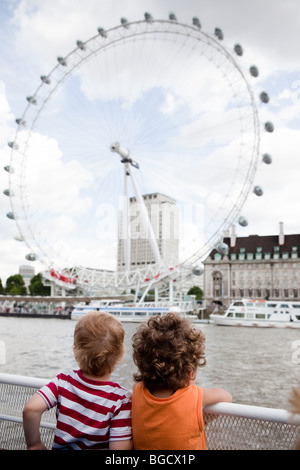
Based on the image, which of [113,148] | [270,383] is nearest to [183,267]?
[113,148]

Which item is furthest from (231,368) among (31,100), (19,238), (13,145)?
(19,238)

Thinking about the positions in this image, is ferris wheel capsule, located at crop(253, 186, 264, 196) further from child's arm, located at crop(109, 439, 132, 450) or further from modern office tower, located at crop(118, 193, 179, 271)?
child's arm, located at crop(109, 439, 132, 450)

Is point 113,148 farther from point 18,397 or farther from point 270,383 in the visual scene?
point 18,397

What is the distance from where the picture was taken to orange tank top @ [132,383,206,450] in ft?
6.48

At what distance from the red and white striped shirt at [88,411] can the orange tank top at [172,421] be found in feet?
0.37

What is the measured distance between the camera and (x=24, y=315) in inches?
2281

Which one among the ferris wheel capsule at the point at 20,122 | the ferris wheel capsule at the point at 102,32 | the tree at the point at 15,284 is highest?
the ferris wheel capsule at the point at 102,32

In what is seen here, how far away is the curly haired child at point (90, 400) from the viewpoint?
2.10 metres

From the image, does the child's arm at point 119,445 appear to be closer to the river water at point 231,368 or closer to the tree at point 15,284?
the river water at point 231,368

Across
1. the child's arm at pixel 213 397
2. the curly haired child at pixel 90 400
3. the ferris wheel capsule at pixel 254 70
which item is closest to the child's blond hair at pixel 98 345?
the curly haired child at pixel 90 400

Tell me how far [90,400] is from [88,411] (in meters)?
Answer: 0.05

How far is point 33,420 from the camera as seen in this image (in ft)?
6.85
